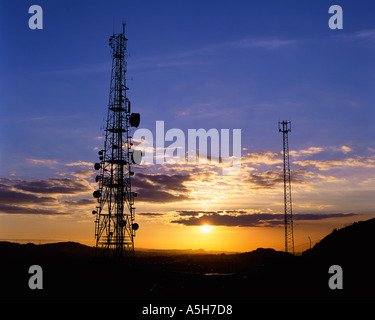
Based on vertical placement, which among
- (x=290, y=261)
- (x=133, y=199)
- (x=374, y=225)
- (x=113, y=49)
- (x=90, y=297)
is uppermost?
(x=113, y=49)

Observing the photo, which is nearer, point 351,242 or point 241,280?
point 241,280

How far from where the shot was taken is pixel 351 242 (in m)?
61.9

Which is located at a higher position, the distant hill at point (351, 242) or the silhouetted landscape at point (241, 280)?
the distant hill at point (351, 242)

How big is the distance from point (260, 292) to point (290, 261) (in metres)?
7.72

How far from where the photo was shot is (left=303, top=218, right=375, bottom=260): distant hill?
181 feet

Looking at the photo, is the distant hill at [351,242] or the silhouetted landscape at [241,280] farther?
the distant hill at [351,242]

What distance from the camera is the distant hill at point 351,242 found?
55.2 m

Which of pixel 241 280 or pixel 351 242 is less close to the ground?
pixel 351 242

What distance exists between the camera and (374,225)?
2452 inches

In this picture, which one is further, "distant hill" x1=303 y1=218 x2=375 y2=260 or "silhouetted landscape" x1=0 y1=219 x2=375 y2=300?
"distant hill" x1=303 y1=218 x2=375 y2=260

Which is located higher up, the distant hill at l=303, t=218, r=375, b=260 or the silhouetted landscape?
the distant hill at l=303, t=218, r=375, b=260
